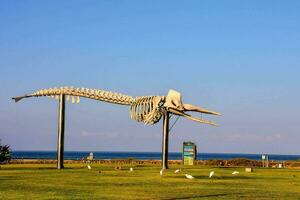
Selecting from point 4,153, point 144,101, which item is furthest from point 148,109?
point 4,153

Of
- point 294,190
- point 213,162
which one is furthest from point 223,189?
point 213,162

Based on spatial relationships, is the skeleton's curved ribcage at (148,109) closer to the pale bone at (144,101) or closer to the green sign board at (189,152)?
the pale bone at (144,101)

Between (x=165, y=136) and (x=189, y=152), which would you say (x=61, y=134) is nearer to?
(x=165, y=136)

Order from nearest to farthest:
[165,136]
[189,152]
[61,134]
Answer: [165,136], [61,134], [189,152]

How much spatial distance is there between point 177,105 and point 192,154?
16808mm

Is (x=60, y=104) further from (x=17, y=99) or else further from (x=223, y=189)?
(x=223, y=189)

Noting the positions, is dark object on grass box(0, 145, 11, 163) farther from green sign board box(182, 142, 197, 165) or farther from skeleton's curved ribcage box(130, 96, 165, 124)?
green sign board box(182, 142, 197, 165)

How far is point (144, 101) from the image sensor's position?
55.2 m

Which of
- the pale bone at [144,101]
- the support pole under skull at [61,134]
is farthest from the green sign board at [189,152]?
the support pole under skull at [61,134]

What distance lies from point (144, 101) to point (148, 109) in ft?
4.64

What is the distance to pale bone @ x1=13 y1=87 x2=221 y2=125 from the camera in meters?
52.1

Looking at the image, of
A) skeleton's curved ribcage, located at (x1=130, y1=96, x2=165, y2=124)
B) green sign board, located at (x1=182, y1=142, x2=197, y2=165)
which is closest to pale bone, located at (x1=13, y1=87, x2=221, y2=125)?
skeleton's curved ribcage, located at (x1=130, y1=96, x2=165, y2=124)

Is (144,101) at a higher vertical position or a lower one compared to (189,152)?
higher

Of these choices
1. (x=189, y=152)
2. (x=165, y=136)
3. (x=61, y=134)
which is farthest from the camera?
(x=189, y=152)
